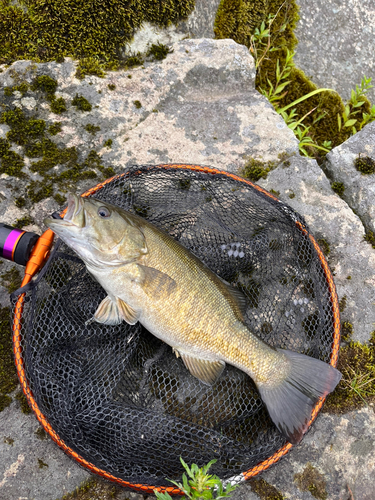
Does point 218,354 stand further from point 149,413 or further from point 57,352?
point 57,352

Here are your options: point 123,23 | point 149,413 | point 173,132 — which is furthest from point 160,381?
point 123,23

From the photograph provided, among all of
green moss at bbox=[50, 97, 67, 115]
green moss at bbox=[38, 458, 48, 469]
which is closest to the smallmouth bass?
green moss at bbox=[38, 458, 48, 469]

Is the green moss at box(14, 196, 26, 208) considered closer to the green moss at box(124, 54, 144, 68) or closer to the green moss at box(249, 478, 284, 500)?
the green moss at box(124, 54, 144, 68)

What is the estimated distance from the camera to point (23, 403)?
9.46 ft

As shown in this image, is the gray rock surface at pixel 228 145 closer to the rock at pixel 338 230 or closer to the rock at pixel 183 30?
the rock at pixel 338 230

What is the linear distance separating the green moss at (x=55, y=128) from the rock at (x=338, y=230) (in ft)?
6.39

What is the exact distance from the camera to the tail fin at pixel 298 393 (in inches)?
104

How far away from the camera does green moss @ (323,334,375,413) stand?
3.10 metres

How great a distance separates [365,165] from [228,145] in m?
1.35

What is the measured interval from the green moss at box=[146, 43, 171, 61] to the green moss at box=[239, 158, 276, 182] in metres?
1.41

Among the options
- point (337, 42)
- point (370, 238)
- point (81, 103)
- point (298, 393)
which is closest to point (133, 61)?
point (81, 103)

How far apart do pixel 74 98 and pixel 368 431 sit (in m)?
3.86

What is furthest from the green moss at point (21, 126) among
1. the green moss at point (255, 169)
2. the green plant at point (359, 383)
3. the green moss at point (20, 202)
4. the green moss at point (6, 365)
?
the green plant at point (359, 383)

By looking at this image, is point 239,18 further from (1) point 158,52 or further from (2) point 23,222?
(2) point 23,222
